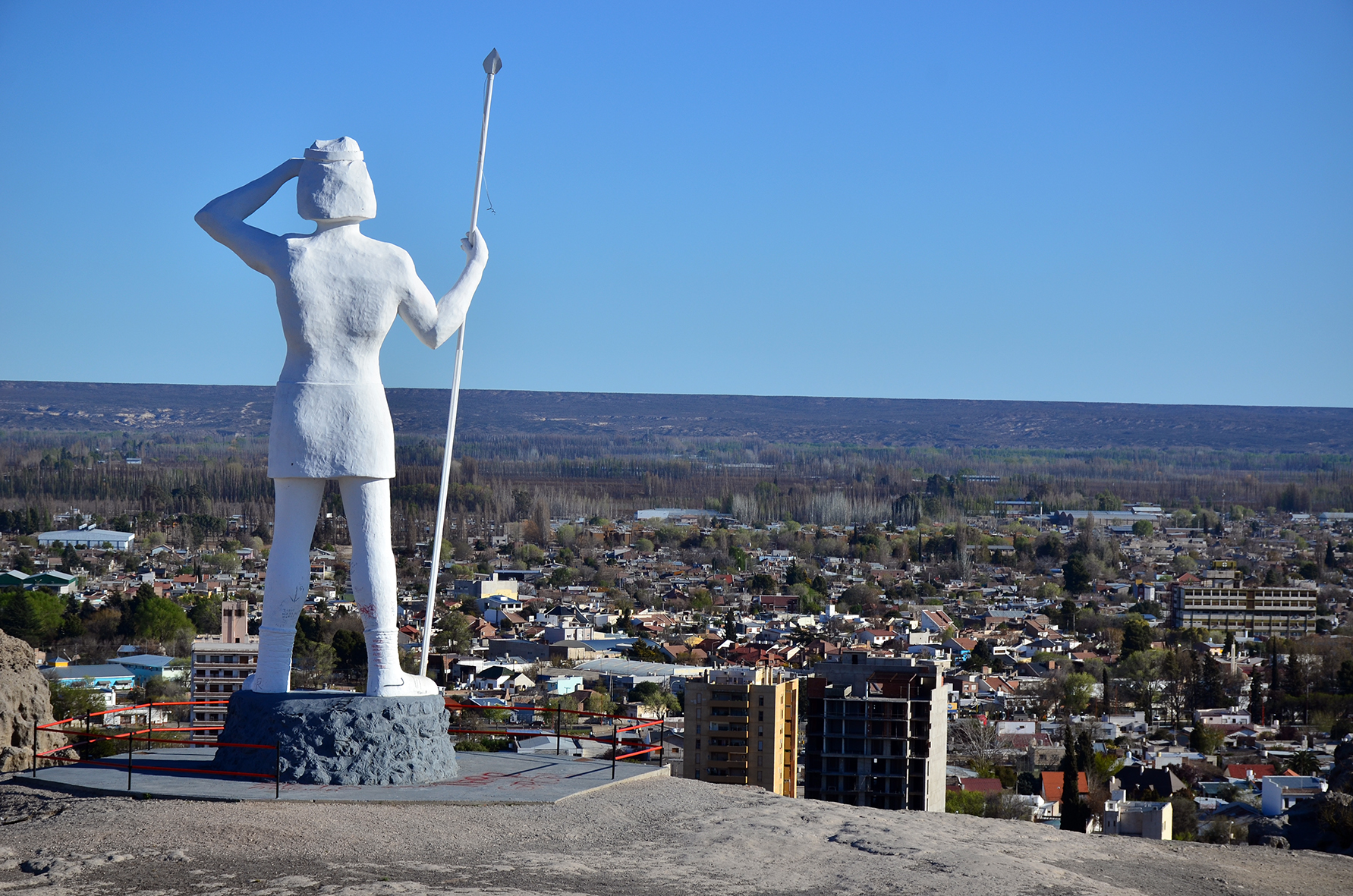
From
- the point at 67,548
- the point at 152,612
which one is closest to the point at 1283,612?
the point at 152,612

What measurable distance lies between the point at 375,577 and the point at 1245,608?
101 metres

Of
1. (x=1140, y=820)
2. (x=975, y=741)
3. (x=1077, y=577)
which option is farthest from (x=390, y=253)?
(x=1077, y=577)

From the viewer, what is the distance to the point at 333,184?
1186 cm

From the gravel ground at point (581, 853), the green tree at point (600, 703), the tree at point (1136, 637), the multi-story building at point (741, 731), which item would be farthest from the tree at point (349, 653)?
the tree at point (1136, 637)

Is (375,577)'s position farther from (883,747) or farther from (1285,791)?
(1285,791)

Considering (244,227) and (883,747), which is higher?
(244,227)

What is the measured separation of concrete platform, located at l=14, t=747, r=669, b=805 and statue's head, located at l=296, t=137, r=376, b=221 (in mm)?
4093

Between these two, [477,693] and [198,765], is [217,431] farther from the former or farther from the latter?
[198,765]

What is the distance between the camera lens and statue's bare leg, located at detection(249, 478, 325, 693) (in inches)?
470

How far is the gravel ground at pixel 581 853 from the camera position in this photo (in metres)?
9.63

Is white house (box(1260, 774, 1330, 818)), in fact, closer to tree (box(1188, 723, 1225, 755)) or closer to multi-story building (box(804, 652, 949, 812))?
tree (box(1188, 723, 1225, 755))

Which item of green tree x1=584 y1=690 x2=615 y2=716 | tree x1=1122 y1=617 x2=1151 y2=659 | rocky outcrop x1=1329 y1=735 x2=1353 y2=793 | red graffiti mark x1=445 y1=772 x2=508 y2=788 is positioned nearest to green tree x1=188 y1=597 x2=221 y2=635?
green tree x1=584 y1=690 x2=615 y2=716

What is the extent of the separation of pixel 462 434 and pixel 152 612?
112640mm

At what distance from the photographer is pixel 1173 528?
161875 millimetres
